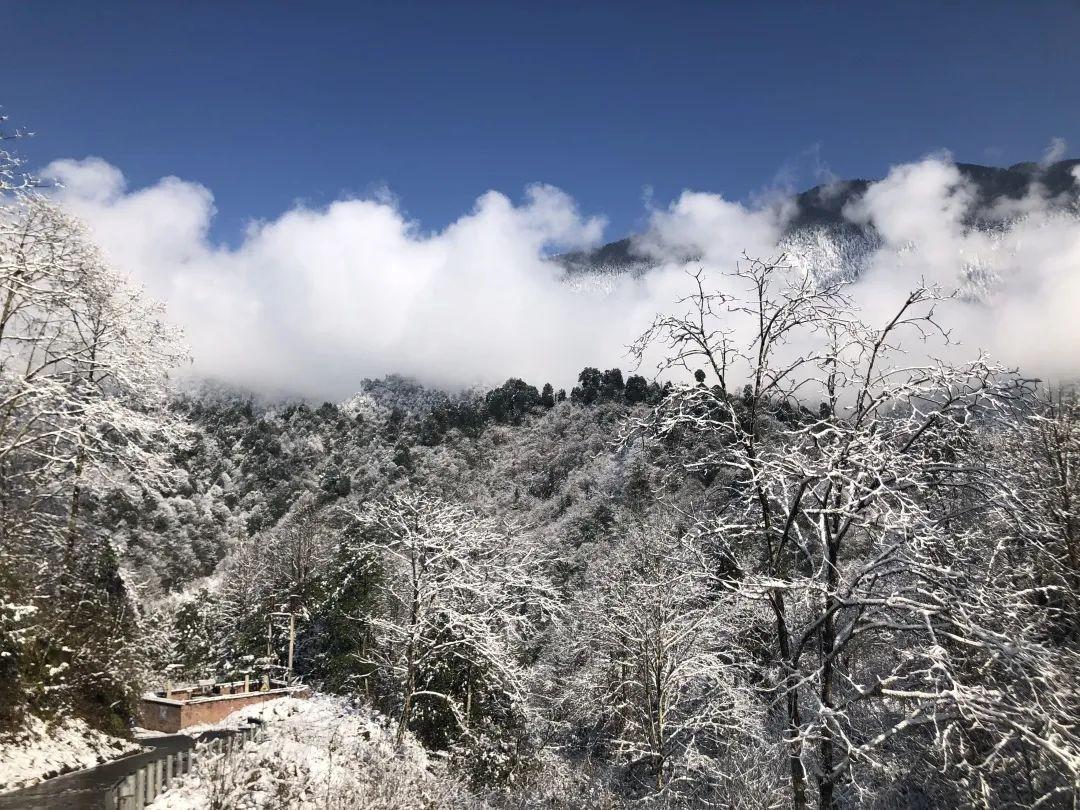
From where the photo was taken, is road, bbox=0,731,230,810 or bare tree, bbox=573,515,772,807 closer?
road, bbox=0,731,230,810

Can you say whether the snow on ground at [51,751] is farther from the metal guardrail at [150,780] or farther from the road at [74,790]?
the metal guardrail at [150,780]

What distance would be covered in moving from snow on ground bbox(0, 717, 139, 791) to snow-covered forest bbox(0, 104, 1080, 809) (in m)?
0.40

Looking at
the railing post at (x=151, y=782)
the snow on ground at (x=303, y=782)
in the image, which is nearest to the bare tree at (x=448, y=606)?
the snow on ground at (x=303, y=782)

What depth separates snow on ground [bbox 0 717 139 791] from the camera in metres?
12.4

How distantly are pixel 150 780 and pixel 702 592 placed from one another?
9009 mm

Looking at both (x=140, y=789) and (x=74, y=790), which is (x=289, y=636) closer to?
(x=74, y=790)

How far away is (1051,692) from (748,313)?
13.9 ft

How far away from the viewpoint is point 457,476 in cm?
10081

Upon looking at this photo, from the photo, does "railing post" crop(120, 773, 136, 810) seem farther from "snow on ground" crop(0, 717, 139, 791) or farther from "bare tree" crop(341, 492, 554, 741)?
"bare tree" crop(341, 492, 554, 741)

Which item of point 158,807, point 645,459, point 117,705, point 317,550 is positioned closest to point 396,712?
point 117,705

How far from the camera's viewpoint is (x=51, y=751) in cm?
1395

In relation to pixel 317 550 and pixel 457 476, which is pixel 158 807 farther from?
pixel 457 476

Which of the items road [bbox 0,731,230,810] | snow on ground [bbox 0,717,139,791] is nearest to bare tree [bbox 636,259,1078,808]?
road [bbox 0,731,230,810]

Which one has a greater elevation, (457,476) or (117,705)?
(457,476)
